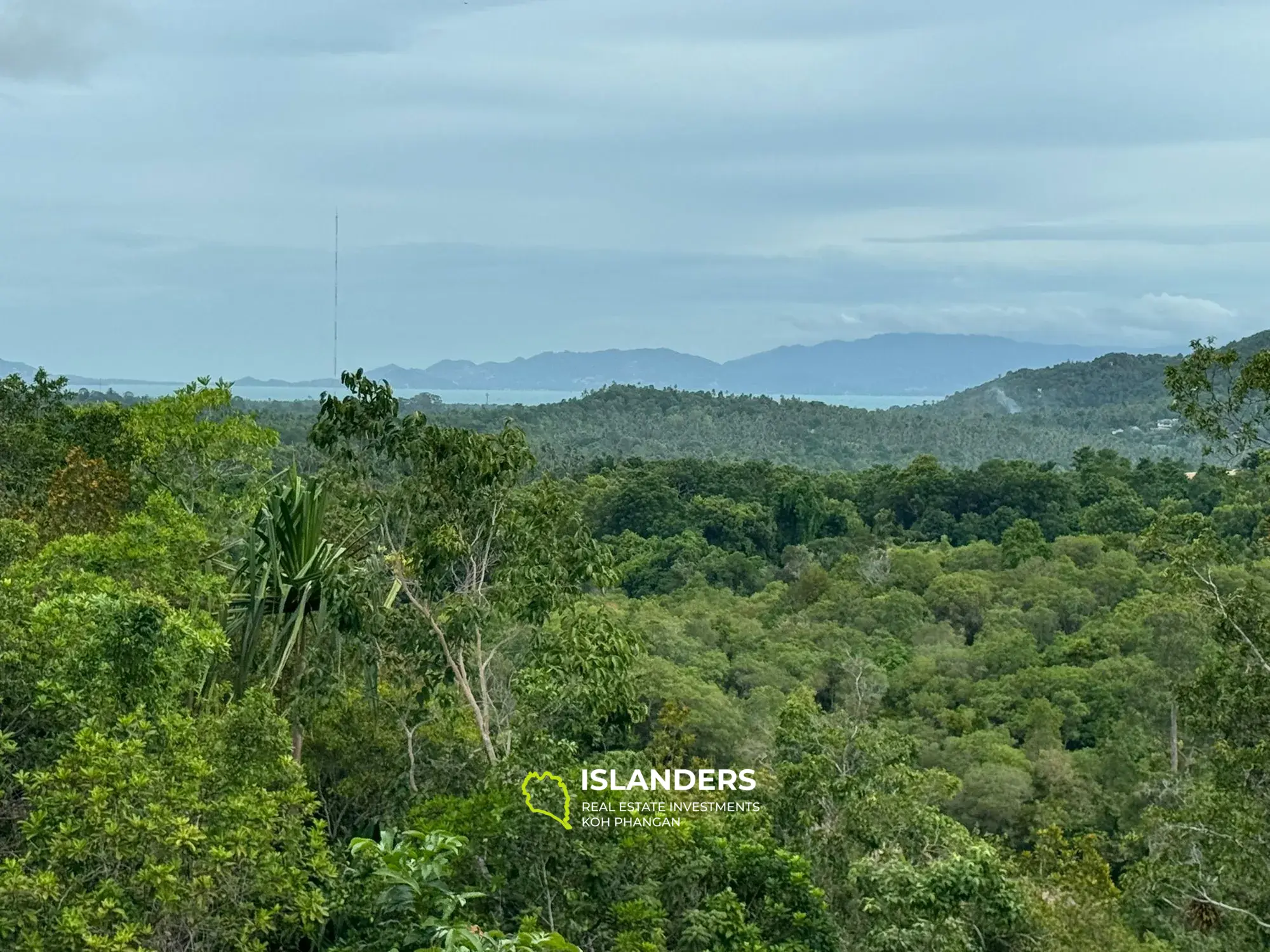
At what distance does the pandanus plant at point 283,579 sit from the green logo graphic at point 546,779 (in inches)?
65.9

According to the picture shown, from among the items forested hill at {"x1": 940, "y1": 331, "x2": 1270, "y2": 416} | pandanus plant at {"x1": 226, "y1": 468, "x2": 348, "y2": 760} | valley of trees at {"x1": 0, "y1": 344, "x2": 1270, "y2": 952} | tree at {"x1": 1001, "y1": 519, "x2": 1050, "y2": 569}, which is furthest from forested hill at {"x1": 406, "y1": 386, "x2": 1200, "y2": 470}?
pandanus plant at {"x1": 226, "y1": 468, "x2": 348, "y2": 760}

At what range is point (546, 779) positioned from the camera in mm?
6219

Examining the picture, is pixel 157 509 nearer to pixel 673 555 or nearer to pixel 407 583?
pixel 407 583

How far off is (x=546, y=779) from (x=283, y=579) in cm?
211

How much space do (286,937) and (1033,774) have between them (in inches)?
567

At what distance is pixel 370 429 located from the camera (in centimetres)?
746

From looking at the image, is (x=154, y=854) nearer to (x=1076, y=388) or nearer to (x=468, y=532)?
(x=468, y=532)

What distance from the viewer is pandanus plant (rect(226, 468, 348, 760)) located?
284 inches

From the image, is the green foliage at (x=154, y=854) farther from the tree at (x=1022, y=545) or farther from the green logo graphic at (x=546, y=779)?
the tree at (x=1022, y=545)

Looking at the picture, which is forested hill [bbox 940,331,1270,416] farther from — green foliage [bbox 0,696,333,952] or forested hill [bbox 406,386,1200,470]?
green foliage [bbox 0,696,333,952]

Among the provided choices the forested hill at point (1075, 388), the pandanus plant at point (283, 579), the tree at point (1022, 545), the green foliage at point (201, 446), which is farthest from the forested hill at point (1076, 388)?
the pandanus plant at point (283, 579)

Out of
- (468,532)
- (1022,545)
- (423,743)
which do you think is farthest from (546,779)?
(1022,545)

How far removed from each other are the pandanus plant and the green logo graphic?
1675mm

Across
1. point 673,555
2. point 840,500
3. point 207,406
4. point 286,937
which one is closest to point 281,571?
point 286,937
